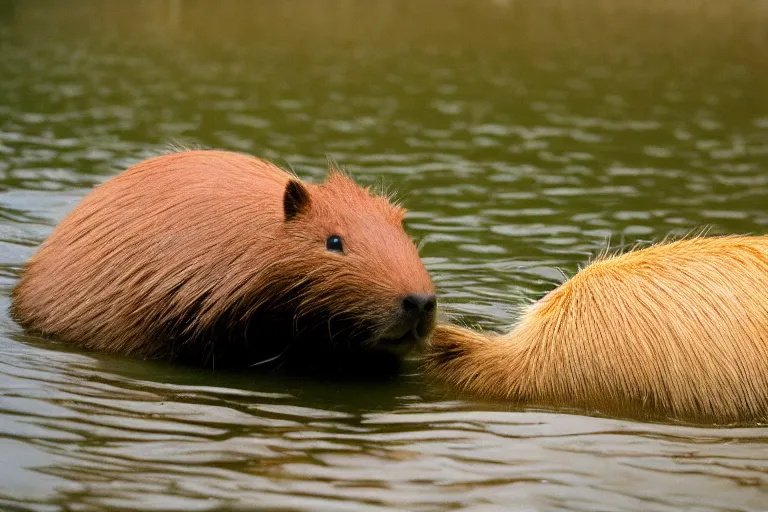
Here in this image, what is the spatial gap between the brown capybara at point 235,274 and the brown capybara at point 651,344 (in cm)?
63

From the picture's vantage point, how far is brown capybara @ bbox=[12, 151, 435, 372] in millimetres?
6805

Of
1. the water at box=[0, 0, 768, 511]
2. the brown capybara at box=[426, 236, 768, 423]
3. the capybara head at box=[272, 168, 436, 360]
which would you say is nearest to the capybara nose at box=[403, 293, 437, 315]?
the capybara head at box=[272, 168, 436, 360]

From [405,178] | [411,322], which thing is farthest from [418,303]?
[405,178]

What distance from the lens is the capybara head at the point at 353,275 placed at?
6.65 meters

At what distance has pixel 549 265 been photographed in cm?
1012

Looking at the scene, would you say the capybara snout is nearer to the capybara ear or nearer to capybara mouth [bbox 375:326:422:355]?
capybara mouth [bbox 375:326:422:355]

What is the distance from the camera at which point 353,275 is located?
677cm

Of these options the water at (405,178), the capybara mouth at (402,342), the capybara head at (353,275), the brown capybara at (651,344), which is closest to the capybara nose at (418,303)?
the capybara head at (353,275)

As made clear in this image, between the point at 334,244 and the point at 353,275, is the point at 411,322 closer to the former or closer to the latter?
the point at 353,275

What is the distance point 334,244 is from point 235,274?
589 mm

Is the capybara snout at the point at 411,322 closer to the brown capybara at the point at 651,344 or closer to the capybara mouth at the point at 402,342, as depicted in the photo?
the capybara mouth at the point at 402,342

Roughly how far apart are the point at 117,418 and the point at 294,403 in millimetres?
1017

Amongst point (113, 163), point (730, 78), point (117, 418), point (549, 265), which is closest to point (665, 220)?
point (549, 265)

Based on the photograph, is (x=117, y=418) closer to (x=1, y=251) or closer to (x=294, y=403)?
(x=294, y=403)
